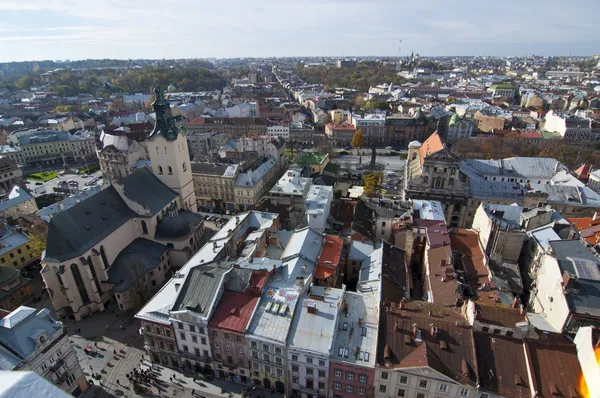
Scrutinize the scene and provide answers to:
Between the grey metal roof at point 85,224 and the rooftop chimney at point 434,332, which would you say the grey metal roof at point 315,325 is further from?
the grey metal roof at point 85,224

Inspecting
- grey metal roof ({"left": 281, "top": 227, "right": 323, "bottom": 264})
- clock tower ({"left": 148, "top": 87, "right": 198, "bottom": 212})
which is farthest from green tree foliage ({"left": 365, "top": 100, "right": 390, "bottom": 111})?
grey metal roof ({"left": 281, "top": 227, "right": 323, "bottom": 264})

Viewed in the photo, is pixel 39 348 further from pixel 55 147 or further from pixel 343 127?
A: pixel 343 127

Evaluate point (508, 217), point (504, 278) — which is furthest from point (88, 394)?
point (508, 217)

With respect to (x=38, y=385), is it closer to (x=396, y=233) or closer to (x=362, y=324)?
(x=362, y=324)

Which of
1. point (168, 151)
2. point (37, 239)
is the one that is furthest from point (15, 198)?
point (168, 151)

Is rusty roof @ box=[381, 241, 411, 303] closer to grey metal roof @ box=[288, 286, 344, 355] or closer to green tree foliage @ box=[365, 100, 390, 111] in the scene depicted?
grey metal roof @ box=[288, 286, 344, 355]

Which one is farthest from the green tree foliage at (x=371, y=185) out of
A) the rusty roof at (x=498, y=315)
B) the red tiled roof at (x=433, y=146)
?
the rusty roof at (x=498, y=315)
